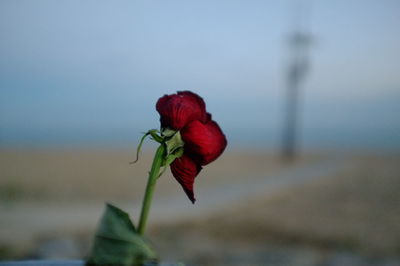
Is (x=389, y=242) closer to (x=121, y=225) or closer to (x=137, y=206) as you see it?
(x=137, y=206)

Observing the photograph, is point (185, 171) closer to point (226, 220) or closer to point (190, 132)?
point (190, 132)

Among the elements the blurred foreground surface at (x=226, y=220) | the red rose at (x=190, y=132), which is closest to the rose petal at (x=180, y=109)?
the red rose at (x=190, y=132)

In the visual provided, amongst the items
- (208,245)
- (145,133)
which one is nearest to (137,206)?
(208,245)

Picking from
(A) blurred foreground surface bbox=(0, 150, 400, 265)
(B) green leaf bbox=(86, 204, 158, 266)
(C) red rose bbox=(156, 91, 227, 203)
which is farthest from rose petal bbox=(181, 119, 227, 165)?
(A) blurred foreground surface bbox=(0, 150, 400, 265)

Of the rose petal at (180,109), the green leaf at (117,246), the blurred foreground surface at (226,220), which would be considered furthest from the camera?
the blurred foreground surface at (226,220)

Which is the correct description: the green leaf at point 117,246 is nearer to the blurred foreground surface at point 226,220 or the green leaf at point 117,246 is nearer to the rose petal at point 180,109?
the rose petal at point 180,109
